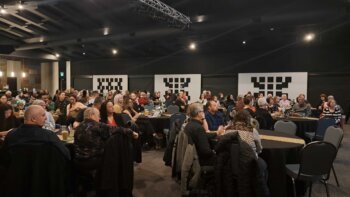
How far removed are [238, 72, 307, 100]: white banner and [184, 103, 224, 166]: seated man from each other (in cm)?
879

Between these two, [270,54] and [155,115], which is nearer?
[155,115]

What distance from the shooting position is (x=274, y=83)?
11.5 metres

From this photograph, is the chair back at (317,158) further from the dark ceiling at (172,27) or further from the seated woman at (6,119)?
the dark ceiling at (172,27)

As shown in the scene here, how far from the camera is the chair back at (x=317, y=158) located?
3.01m

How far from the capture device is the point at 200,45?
12250mm

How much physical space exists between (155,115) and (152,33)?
3.62m

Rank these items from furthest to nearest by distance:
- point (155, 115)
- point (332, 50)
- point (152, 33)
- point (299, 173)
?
1. point (332, 50)
2. point (152, 33)
3. point (155, 115)
4. point (299, 173)

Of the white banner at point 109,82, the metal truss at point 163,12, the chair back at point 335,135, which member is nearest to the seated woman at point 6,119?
the metal truss at point 163,12

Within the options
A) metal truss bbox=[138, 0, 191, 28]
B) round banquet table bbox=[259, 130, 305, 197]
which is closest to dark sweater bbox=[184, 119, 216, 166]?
round banquet table bbox=[259, 130, 305, 197]

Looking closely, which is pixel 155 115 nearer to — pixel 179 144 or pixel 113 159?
pixel 179 144

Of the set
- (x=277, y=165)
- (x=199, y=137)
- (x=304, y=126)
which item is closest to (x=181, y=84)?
(x=304, y=126)

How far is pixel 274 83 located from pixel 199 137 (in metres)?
9.13

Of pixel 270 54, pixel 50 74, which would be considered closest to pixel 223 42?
pixel 270 54

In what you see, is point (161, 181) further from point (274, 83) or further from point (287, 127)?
point (274, 83)
